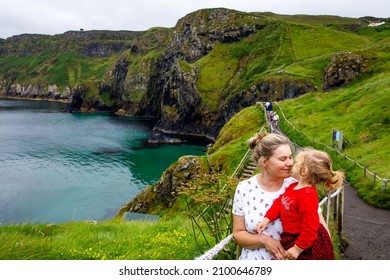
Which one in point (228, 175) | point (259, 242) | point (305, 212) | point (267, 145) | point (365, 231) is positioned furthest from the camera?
point (228, 175)

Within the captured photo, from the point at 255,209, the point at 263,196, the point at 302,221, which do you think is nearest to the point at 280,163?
the point at 263,196

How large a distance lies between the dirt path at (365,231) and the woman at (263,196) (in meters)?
6.57

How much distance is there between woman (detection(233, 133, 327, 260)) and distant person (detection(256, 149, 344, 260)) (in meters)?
0.14

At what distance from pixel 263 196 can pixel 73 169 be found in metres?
79.6

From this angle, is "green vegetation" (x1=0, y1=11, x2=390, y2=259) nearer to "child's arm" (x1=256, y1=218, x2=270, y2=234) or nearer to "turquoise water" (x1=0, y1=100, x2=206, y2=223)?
"child's arm" (x1=256, y1=218, x2=270, y2=234)

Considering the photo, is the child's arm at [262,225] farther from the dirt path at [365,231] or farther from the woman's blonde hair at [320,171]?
the dirt path at [365,231]

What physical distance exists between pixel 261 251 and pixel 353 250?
7.54 meters

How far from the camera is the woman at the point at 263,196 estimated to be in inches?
231

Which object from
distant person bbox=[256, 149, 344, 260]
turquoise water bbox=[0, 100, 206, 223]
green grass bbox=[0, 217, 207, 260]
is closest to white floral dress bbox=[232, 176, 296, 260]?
distant person bbox=[256, 149, 344, 260]

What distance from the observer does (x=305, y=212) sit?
18.4 feet

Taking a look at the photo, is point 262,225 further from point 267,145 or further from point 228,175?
point 228,175

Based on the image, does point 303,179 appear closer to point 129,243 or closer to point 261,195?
point 261,195

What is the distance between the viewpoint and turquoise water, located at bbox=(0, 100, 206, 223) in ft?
188

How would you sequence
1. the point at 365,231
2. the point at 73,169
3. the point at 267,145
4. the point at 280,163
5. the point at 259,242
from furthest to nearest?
the point at 73,169 → the point at 365,231 → the point at 267,145 → the point at 280,163 → the point at 259,242
